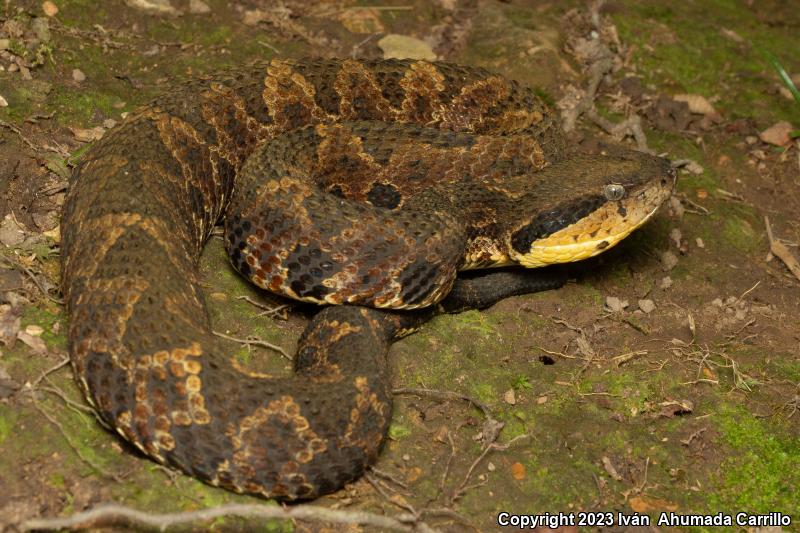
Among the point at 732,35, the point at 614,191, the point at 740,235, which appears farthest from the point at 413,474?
the point at 732,35

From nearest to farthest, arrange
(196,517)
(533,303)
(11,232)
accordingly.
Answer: (196,517) → (11,232) → (533,303)

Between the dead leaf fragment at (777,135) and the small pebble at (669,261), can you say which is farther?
the dead leaf fragment at (777,135)

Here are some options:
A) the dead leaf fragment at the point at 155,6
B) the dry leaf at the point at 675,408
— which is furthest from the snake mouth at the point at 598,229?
the dead leaf fragment at the point at 155,6

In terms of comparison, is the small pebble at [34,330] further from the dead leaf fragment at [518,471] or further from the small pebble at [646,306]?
the small pebble at [646,306]

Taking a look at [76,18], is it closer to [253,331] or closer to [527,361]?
[253,331]

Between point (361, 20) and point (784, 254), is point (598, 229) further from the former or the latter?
point (361, 20)

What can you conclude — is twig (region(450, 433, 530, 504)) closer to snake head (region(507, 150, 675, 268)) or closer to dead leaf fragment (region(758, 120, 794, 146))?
snake head (region(507, 150, 675, 268))

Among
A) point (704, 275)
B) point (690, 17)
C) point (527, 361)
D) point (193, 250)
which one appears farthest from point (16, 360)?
point (690, 17)
